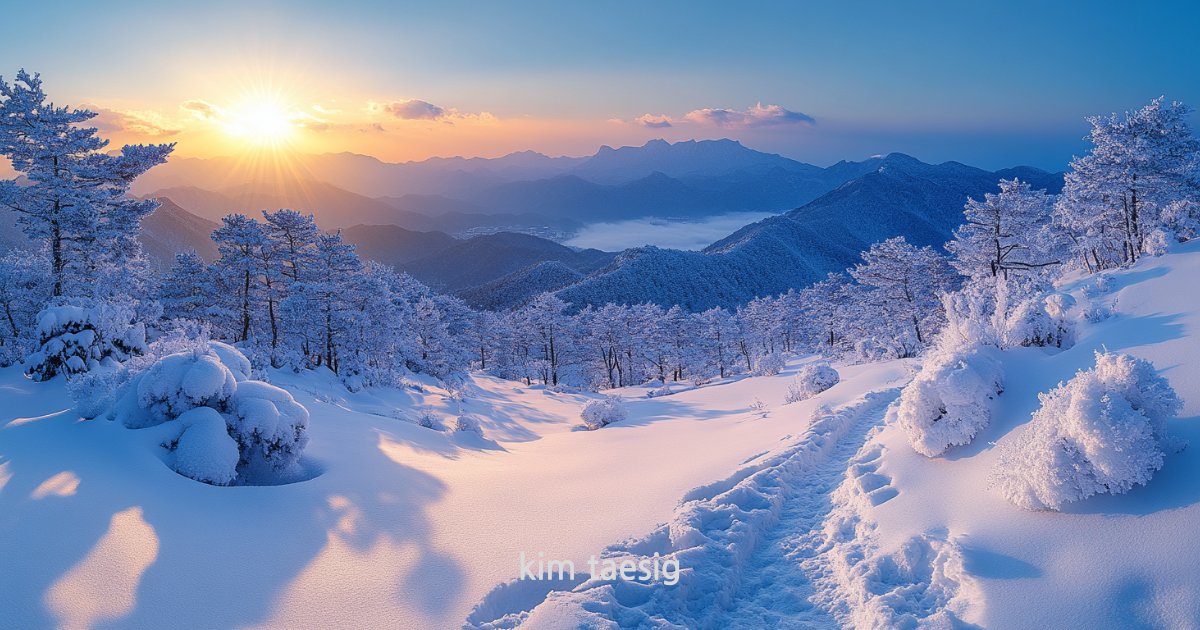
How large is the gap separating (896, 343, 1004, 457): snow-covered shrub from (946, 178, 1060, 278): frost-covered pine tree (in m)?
24.6

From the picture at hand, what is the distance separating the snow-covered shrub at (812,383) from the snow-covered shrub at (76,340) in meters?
18.6

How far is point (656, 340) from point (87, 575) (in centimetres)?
4579

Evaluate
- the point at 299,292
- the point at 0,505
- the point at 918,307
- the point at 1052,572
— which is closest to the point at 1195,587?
the point at 1052,572

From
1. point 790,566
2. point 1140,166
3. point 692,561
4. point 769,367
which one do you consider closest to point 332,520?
point 692,561

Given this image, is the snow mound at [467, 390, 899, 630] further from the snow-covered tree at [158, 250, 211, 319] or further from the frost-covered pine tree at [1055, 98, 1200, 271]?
the snow-covered tree at [158, 250, 211, 319]

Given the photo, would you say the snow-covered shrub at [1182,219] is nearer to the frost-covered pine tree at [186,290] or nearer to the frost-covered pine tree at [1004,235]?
the frost-covered pine tree at [1004,235]

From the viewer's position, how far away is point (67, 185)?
715 inches

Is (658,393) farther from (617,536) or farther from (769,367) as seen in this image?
(617,536)

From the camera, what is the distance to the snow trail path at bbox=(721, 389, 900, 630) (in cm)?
441

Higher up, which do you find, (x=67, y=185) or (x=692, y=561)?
(x=67, y=185)

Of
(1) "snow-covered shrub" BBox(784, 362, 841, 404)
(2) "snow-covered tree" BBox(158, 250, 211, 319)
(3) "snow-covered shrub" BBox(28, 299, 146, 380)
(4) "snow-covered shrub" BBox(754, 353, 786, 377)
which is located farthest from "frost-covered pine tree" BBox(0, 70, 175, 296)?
(4) "snow-covered shrub" BBox(754, 353, 786, 377)

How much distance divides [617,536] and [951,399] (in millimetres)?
4357

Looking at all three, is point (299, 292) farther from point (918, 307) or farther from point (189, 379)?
point (918, 307)

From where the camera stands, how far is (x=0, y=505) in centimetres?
466
